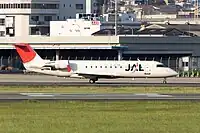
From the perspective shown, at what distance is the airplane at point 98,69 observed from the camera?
96125 mm

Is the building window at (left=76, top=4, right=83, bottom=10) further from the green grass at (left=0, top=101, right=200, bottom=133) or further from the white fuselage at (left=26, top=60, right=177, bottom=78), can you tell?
the green grass at (left=0, top=101, right=200, bottom=133)

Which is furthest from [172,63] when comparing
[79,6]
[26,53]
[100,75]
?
[79,6]

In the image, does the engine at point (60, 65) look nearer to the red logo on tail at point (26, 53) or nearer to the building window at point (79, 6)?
the red logo on tail at point (26, 53)

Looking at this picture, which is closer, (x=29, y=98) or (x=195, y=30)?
(x=29, y=98)

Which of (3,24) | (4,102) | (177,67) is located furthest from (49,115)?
(3,24)

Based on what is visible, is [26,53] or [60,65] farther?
[26,53]

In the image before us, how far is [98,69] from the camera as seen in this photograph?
97750 mm

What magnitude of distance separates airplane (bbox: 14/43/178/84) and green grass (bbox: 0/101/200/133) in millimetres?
43966

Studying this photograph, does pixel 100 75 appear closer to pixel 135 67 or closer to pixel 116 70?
pixel 116 70

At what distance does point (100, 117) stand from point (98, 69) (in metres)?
56.7

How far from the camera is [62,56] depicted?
Result: 447ft

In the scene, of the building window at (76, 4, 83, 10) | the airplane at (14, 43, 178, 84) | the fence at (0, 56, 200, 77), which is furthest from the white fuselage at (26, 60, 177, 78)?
the building window at (76, 4, 83, 10)

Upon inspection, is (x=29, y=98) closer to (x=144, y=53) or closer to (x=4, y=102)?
(x=4, y=102)

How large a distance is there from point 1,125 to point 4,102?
14.4m
